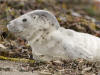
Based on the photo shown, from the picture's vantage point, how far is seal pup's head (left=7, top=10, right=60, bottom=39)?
19.7ft

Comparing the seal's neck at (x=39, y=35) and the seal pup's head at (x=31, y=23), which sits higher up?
the seal pup's head at (x=31, y=23)

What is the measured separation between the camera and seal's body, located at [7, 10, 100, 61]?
599 centimetres

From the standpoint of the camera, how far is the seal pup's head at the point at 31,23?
6.02 m

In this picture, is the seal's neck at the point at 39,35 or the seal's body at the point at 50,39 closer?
the seal's body at the point at 50,39

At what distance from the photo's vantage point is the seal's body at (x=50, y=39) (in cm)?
599

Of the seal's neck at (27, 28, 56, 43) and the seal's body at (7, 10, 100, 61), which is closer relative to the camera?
the seal's body at (7, 10, 100, 61)

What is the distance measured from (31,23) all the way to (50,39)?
0.40 m

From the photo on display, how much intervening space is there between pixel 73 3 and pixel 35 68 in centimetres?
1555

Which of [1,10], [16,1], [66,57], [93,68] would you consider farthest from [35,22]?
[16,1]

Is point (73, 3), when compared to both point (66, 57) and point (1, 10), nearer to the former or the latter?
point (1, 10)

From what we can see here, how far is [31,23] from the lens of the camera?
19.9 feet

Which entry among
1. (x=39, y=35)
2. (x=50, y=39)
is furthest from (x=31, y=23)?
(x=50, y=39)

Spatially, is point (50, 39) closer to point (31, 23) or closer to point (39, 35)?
point (39, 35)

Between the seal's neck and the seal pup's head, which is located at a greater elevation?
the seal pup's head
